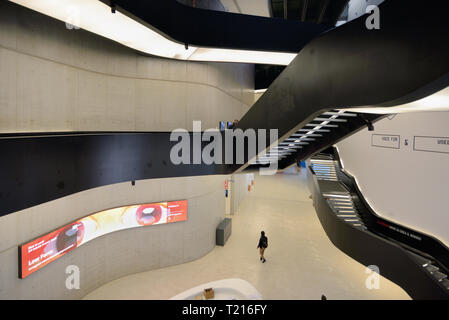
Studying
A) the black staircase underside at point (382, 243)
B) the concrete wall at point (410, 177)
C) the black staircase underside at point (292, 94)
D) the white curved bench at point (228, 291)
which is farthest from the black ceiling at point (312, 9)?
the white curved bench at point (228, 291)

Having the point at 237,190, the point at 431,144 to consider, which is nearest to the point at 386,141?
the point at 431,144

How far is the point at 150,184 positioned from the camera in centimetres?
913

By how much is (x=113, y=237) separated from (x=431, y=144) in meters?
9.98

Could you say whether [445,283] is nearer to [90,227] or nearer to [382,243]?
[382,243]

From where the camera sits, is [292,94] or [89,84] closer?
[292,94]

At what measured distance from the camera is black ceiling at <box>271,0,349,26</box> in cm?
1375

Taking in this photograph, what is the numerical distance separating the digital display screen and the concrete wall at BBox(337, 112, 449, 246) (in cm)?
744

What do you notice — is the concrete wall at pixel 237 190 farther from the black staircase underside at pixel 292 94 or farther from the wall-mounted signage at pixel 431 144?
the wall-mounted signage at pixel 431 144

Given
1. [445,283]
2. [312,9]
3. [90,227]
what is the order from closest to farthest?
[445,283], [90,227], [312,9]

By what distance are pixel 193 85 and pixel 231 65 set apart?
11.7 feet

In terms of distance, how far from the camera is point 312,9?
608 inches

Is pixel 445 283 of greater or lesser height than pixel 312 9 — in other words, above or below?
below

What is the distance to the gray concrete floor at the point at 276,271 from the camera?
7.89 meters

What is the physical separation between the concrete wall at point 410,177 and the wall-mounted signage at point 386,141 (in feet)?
0.46
